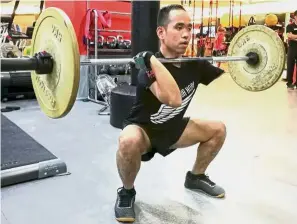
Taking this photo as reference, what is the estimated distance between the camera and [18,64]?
1438 mm

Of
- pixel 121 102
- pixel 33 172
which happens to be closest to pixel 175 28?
pixel 33 172

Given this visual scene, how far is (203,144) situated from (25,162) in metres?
1.21

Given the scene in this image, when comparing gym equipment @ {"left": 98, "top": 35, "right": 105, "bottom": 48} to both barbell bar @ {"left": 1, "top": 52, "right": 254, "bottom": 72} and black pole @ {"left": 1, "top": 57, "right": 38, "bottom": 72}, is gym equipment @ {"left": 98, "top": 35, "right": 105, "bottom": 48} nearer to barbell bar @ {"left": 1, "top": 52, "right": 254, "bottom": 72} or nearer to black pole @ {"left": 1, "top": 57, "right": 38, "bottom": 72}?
barbell bar @ {"left": 1, "top": 52, "right": 254, "bottom": 72}

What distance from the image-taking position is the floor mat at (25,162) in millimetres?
2242

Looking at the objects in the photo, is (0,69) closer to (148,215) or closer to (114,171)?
(148,215)

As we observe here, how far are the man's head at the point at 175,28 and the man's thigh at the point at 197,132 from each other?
46cm

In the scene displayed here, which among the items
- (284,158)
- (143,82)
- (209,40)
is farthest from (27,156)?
(209,40)

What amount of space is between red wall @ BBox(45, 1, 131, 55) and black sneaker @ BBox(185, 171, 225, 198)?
3.82 meters

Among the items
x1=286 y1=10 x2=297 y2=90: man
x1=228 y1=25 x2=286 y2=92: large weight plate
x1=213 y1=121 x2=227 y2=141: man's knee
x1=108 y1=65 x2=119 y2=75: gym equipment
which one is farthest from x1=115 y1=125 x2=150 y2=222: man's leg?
x1=286 y1=10 x2=297 y2=90: man

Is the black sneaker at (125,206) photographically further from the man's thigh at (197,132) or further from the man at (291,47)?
the man at (291,47)

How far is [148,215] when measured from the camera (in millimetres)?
1899

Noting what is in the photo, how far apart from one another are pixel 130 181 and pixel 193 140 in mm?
451

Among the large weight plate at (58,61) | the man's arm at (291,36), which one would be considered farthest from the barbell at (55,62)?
the man's arm at (291,36)

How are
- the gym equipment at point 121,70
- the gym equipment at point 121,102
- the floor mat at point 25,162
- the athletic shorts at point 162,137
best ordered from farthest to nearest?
the gym equipment at point 121,70 → the gym equipment at point 121,102 → the floor mat at point 25,162 → the athletic shorts at point 162,137
